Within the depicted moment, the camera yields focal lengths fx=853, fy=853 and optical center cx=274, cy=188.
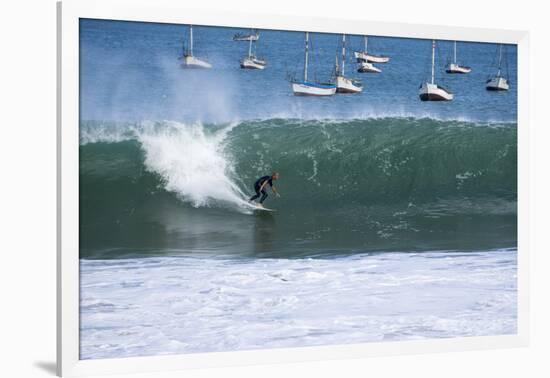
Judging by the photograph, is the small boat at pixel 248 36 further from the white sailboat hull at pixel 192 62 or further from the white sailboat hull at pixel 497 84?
the white sailboat hull at pixel 497 84

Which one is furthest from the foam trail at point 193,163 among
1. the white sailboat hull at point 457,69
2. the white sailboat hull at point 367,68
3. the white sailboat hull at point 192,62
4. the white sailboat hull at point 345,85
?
the white sailboat hull at point 457,69

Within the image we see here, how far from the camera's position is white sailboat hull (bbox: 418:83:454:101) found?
777cm

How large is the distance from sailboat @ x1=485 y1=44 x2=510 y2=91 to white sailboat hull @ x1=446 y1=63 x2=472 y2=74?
0.78 ft

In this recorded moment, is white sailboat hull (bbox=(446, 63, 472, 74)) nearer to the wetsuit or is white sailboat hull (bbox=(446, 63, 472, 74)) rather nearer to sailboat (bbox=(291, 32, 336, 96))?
sailboat (bbox=(291, 32, 336, 96))

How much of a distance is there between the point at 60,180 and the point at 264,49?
2.03 metres

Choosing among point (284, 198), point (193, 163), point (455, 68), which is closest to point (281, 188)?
point (284, 198)

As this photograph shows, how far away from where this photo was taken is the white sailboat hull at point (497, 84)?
796 cm

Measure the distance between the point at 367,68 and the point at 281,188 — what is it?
52.7 inches

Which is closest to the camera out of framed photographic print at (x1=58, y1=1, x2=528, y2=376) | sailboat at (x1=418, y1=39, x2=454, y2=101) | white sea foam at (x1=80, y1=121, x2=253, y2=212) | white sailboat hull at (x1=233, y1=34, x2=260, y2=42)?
framed photographic print at (x1=58, y1=1, x2=528, y2=376)

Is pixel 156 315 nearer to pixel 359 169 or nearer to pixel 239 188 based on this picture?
pixel 239 188

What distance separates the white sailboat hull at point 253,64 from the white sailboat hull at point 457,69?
177 centimetres

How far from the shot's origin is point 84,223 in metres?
6.75

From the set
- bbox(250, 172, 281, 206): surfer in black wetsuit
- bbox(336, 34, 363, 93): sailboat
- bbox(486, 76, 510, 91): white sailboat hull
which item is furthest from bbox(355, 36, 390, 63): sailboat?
bbox(250, 172, 281, 206): surfer in black wetsuit

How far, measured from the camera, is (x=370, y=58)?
7586 millimetres
